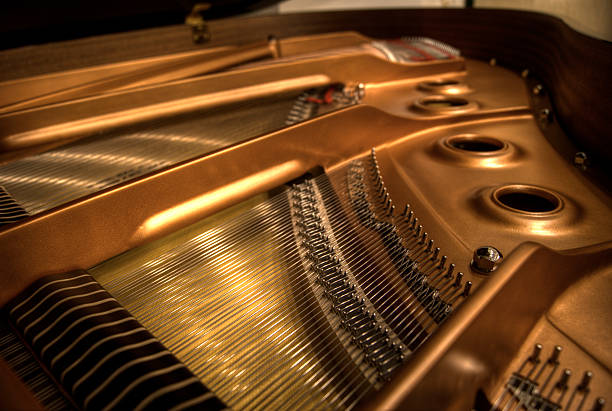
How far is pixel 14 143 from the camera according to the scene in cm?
201

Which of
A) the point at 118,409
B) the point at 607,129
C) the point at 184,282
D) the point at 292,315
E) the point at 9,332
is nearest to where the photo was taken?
the point at 118,409

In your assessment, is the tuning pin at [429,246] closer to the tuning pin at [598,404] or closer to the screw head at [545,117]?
the tuning pin at [598,404]

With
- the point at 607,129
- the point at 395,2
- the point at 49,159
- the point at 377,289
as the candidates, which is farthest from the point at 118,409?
the point at 395,2

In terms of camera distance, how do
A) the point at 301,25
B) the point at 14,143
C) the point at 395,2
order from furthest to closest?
the point at 395,2, the point at 301,25, the point at 14,143

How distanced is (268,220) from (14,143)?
4.66ft

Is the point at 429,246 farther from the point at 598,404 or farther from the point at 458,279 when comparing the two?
Answer: the point at 598,404

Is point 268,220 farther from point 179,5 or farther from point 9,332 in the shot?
point 179,5

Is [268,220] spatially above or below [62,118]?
below

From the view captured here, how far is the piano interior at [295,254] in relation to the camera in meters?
0.85

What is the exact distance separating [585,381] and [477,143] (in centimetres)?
146

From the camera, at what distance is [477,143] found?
6.77 feet

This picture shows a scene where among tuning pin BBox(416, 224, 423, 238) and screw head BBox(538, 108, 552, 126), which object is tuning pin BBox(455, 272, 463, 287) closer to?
tuning pin BBox(416, 224, 423, 238)

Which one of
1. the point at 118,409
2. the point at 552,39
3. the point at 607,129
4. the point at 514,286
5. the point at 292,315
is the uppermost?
the point at 552,39

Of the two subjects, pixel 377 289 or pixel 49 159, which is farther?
pixel 49 159
